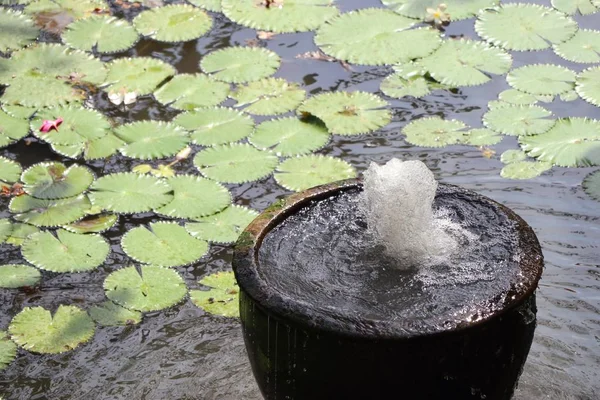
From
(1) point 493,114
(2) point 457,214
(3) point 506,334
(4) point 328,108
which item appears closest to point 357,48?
(4) point 328,108

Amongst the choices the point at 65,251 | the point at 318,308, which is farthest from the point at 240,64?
the point at 318,308

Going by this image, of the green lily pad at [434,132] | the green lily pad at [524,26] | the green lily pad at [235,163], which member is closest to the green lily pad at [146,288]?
the green lily pad at [235,163]

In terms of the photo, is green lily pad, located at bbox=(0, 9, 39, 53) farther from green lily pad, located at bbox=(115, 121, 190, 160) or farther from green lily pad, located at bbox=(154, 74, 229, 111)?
green lily pad, located at bbox=(115, 121, 190, 160)

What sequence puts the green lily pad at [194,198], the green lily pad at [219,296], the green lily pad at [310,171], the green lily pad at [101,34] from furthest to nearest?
the green lily pad at [101,34] < the green lily pad at [310,171] < the green lily pad at [194,198] < the green lily pad at [219,296]

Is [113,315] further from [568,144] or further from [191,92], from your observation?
[568,144]

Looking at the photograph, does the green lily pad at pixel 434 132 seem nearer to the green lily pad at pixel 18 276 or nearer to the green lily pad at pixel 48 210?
the green lily pad at pixel 48 210

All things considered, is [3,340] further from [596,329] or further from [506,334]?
[596,329]
